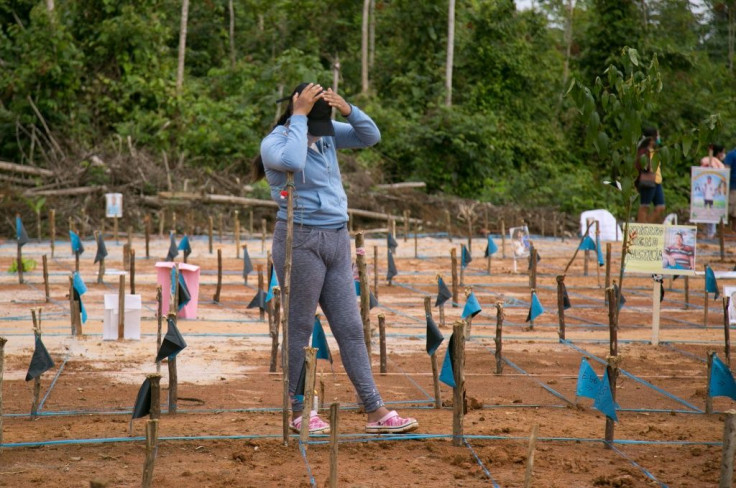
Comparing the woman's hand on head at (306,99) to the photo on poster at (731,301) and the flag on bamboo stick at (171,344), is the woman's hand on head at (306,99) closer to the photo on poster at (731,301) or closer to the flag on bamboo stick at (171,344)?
the flag on bamboo stick at (171,344)

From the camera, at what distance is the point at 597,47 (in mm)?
24016

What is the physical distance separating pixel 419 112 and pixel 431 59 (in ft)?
5.75

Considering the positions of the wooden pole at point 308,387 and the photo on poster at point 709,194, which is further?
the photo on poster at point 709,194

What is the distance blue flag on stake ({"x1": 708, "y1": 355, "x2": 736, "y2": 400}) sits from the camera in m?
4.33

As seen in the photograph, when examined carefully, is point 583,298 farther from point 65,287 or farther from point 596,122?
point 65,287

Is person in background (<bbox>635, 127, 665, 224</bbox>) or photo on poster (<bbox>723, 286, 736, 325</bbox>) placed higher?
person in background (<bbox>635, 127, 665, 224</bbox>)

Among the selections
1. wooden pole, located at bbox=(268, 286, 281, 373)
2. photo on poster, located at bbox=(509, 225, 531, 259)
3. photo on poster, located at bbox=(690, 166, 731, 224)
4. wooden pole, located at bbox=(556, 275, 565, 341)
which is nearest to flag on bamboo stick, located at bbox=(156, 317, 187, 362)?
wooden pole, located at bbox=(268, 286, 281, 373)

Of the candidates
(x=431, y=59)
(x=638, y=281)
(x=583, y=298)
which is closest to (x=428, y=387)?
(x=583, y=298)

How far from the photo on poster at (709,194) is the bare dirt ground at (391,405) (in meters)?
5.19

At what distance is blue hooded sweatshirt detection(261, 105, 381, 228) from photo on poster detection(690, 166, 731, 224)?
1033cm

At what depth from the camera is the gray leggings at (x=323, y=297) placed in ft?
13.9

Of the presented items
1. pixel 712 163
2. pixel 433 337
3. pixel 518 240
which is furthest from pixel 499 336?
pixel 712 163

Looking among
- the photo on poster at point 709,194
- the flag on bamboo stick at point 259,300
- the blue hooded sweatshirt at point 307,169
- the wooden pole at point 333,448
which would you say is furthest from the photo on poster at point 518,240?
the wooden pole at point 333,448

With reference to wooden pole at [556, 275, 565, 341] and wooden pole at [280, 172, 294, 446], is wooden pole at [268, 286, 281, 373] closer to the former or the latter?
wooden pole at [280, 172, 294, 446]
